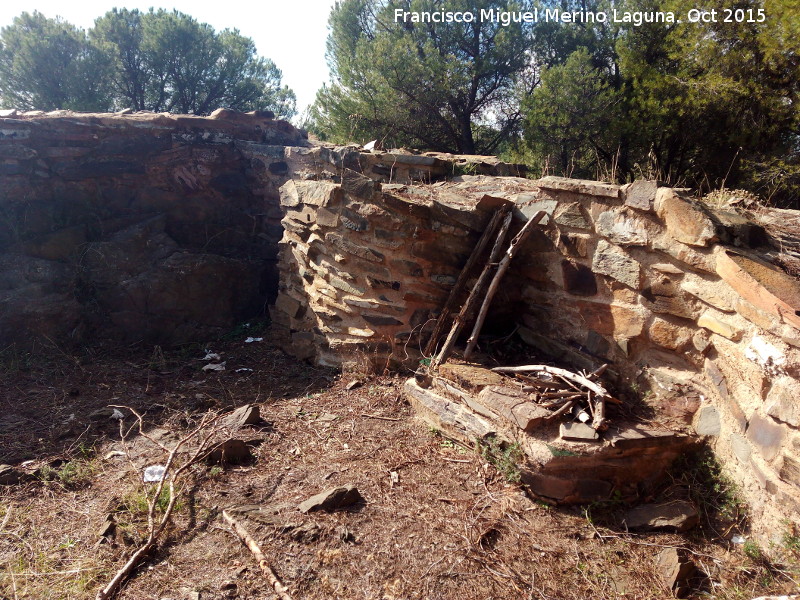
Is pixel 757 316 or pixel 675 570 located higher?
pixel 757 316

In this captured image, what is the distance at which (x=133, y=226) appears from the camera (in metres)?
6.07

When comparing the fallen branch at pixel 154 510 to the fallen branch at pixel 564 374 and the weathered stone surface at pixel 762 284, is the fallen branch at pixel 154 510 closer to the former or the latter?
the fallen branch at pixel 564 374

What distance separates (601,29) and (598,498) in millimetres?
11298

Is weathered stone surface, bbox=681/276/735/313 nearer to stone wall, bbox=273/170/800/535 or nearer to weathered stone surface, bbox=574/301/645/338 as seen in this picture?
stone wall, bbox=273/170/800/535

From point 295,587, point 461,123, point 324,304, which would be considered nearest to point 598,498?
point 295,587

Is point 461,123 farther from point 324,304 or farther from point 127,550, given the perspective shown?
point 127,550

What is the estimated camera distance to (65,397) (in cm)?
444

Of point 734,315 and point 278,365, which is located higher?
point 734,315

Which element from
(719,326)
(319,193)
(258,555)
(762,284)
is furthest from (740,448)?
(319,193)

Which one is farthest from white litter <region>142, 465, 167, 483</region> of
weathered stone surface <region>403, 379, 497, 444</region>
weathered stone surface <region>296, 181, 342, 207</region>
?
weathered stone surface <region>296, 181, 342, 207</region>

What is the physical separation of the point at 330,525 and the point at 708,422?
208cm

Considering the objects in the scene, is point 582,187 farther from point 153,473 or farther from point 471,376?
point 153,473

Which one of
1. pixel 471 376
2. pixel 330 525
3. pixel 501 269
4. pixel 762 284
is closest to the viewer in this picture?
pixel 762 284

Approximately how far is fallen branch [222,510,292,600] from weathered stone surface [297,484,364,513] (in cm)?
31
